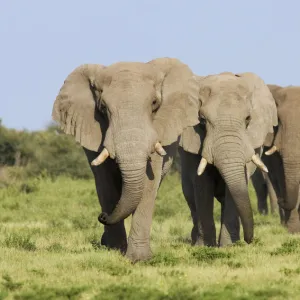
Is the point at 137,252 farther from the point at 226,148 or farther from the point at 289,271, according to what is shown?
the point at 226,148

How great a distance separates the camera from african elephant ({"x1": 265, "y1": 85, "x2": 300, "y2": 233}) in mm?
17219

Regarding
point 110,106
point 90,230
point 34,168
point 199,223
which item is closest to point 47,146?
point 34,168

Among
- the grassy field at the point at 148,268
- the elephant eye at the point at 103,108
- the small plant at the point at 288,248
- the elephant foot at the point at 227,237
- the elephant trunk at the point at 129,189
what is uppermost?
the elephant eye at the point at 103,108

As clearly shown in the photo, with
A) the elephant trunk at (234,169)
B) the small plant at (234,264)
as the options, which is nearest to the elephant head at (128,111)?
the elephant trunk at (234,169)

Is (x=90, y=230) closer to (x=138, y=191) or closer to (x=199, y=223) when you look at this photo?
(x=199, y=223)

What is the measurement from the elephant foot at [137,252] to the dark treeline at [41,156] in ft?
77.4

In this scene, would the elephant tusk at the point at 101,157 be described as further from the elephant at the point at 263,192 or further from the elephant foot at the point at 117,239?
the elephant at the point at 263,192

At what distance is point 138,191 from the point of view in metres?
12.0

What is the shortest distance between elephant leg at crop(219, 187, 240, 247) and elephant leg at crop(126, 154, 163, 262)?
1.93 metres

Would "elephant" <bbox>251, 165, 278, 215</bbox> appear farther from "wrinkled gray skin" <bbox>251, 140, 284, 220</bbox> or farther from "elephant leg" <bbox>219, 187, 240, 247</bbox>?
"elephant leg" <bbox>219, 187, 240, 247</bbox>

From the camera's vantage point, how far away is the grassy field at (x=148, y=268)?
10234 millimetres

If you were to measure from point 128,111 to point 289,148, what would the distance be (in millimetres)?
5770

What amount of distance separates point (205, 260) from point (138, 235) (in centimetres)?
75

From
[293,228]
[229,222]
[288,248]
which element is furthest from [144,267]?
[293,228]
